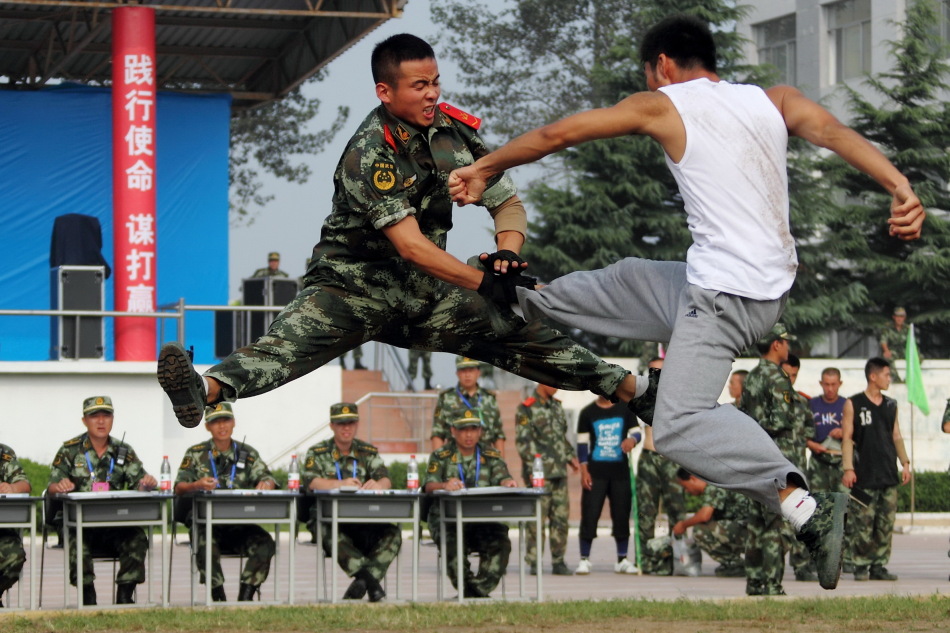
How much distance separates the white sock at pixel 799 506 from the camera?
20.4 feet

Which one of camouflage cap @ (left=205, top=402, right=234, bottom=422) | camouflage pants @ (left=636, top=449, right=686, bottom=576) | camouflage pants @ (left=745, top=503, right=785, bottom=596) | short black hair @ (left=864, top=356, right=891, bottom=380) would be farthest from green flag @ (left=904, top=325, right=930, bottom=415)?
camouflage cap @ (left=205, top=402, right=234, bottom=422)

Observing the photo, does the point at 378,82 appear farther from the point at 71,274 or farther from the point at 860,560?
the point at 71,274

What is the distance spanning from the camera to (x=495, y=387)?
3031 centimetres

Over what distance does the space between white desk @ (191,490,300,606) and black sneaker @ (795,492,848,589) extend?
5.79 metres

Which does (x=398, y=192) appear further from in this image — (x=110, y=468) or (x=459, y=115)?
(x=110, y=468)

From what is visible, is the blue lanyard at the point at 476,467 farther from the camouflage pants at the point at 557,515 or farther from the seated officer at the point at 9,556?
the seated officer at the point at 9,556

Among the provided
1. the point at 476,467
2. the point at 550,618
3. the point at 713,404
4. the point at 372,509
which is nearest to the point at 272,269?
the point at 476,467

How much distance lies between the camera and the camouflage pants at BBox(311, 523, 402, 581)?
11922 millimetres

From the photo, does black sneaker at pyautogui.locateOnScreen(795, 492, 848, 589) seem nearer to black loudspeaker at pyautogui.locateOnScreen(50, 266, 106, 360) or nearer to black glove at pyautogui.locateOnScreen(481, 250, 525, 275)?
black glove at pyautogui.locateOnScreen(481, 250, 525, 275)

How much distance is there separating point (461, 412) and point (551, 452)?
1.20m

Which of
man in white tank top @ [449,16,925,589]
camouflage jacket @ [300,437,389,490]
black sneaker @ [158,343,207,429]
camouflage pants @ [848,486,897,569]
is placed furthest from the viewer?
camouflage pants @ [848,486,897,569]

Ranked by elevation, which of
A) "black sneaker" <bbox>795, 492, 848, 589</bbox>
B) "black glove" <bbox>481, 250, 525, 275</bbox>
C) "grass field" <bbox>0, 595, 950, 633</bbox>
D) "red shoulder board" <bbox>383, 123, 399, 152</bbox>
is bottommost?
"grass field" <bbox>0, 595, 950, 633</bbox>

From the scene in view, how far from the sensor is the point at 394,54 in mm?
6938

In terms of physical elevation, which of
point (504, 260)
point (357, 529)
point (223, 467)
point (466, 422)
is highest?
point (504, 260)
